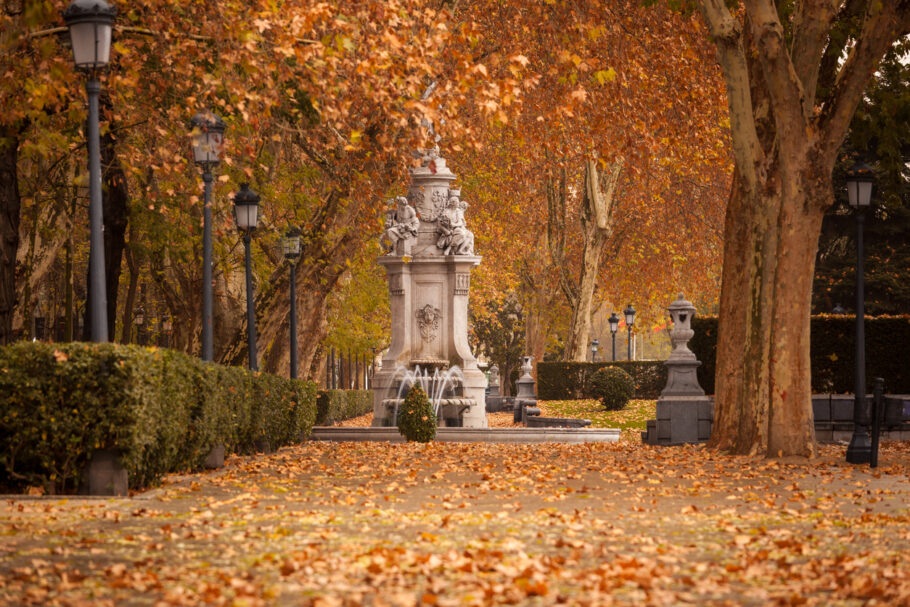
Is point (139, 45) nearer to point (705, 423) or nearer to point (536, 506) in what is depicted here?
point (536, 506)

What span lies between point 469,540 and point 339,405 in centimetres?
3477

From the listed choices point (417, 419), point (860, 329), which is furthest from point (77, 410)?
point (417, 419)

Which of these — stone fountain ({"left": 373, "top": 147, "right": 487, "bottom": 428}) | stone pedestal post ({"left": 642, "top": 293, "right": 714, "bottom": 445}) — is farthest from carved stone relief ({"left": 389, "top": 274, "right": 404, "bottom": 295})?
stone pedestal post ({"left": 642, "top": 293, "right": 714, "bottom": 445})

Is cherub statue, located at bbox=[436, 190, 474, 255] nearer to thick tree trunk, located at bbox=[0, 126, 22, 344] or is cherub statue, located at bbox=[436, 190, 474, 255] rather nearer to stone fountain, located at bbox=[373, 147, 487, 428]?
stone fountain, located at bbox=[373, 147, 487, 428]

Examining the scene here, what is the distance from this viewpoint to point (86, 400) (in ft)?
37.7

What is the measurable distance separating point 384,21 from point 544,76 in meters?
10.2

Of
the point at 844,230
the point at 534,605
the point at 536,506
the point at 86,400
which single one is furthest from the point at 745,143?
the point at 844,230

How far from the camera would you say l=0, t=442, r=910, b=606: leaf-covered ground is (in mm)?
6711

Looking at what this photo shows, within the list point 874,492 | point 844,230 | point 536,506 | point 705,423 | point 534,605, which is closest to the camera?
point 534,605

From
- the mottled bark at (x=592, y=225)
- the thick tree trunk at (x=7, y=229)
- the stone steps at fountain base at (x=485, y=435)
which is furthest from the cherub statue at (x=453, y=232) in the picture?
the mottled bark at (x=592, y=225)

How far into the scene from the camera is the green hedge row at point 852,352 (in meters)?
24.5

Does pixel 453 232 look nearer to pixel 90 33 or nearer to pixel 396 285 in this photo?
pixel 396 285

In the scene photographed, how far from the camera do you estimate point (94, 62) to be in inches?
Result: 512

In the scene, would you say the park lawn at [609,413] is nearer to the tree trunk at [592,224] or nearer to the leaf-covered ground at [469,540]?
the tree trunk at [592,224]
